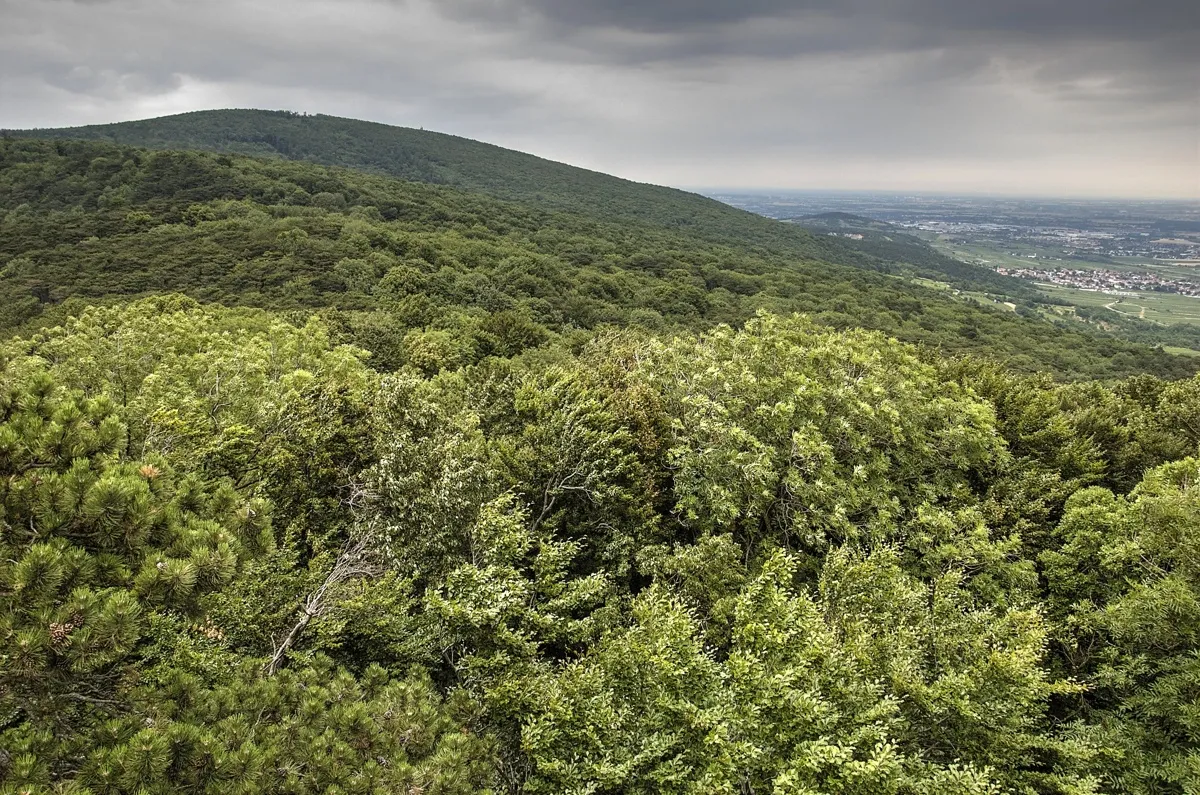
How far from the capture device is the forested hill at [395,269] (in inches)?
2542

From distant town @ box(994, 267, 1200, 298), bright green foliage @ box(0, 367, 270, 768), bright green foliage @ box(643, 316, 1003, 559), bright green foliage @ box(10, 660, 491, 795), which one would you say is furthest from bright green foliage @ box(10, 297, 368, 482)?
distant town @ box(994, 267, 1200, 298)

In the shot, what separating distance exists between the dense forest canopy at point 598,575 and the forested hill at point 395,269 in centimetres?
2381

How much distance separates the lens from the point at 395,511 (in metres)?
13.6

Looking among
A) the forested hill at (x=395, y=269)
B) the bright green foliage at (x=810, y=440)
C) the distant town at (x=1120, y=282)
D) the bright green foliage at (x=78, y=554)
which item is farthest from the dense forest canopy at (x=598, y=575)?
the distant town at (x=1120, y=282)

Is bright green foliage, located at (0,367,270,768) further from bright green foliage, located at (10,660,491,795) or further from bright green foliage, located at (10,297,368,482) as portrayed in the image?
bright green foliage, located at (10,297,368,482)

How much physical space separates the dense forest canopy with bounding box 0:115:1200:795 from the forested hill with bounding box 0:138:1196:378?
23811 mm

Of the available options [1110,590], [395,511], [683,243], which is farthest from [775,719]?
[683,243]

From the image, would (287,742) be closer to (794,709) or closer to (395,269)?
(794,709)

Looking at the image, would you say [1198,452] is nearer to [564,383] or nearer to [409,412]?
[564,383]

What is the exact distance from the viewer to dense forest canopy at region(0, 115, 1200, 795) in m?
6.62

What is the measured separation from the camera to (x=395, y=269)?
7781 centimetres

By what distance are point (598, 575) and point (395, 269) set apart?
72.1 meters

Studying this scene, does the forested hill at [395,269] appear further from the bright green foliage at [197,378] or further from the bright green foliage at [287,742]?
the bright green foliage at [287,742]

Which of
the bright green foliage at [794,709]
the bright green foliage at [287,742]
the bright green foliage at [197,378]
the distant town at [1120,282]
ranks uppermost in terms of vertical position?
the distant town at [1120,282]
